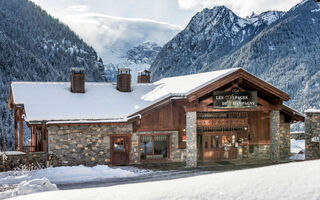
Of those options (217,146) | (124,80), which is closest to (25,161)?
(124,80)

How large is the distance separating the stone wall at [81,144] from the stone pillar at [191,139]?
381 cm

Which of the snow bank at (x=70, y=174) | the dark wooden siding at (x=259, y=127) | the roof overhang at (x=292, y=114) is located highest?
the roof overhang at (x=292, y=114)

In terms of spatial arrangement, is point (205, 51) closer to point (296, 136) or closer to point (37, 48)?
point (37, 48)

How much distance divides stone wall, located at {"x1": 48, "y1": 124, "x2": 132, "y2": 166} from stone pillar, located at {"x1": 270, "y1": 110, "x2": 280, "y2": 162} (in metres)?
9.79

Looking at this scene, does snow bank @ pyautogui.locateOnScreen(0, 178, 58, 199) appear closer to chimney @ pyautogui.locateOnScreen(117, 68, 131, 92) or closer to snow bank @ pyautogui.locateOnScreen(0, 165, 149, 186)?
snow bank @ pyautogui.locateOnScreen(0, 165, 149, 186)

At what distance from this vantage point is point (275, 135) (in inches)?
955

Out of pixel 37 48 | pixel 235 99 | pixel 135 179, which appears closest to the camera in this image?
pixel 135 179

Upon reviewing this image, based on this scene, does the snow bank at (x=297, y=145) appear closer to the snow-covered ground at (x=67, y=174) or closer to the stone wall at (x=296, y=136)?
the stone wall at (x=296, y=136)

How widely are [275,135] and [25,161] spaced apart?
1566cm

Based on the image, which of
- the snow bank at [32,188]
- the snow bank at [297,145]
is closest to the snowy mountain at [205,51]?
the snow bank at [297,145]

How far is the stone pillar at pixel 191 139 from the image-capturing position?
2180cm

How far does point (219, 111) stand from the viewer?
23547 mm

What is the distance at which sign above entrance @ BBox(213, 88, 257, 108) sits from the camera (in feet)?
73.8

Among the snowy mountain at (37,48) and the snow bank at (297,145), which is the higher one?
the snowy mountain at (37,48)
